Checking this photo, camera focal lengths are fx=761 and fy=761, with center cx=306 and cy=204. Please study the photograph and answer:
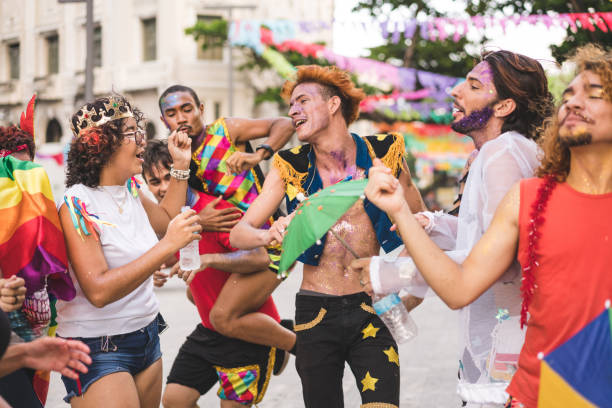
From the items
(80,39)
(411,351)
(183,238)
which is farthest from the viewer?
(80,39)

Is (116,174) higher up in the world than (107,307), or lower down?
higher up

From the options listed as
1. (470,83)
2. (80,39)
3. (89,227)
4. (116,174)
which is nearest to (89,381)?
(89,227)

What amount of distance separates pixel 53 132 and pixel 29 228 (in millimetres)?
36090

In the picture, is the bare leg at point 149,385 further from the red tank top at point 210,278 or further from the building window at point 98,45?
the building window at point 98,45

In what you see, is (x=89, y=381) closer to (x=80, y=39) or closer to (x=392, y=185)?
(x=392, y=185)

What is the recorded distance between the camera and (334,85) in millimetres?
4281

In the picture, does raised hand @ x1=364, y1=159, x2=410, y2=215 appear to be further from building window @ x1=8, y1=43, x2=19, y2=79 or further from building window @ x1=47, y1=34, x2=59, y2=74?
building window @ x1=8, y1=43, x2=19, y2=79

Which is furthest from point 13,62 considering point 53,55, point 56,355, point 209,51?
point 56,355

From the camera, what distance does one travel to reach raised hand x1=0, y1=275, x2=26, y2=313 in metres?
2.86

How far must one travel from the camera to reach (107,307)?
355 centimetres

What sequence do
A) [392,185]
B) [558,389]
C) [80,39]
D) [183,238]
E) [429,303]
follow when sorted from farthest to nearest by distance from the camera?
[80,39] < [429,303] < [183,238] < [392,185] < [558,389]

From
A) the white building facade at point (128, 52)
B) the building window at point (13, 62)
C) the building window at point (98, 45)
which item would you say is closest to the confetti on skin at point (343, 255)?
the white building facade at point (128, 52)

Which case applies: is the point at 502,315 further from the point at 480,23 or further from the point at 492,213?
the point at 480,23

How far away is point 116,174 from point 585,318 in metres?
2.31
